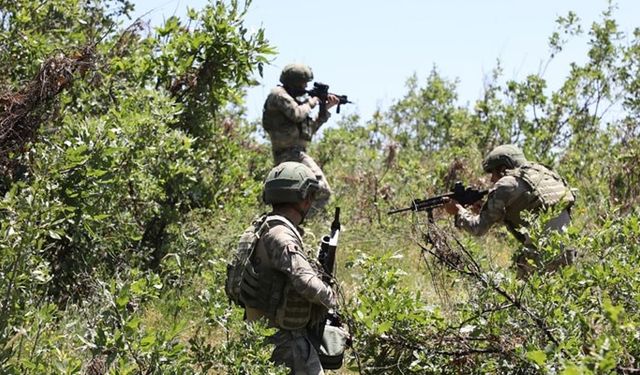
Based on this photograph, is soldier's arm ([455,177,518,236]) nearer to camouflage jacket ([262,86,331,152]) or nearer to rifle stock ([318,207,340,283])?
rifle stock ([318,207,340,283])

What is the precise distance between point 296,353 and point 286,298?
0.88ft

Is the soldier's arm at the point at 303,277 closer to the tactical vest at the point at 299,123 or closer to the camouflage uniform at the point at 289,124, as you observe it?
the camouflage uniform at the point at 289,124

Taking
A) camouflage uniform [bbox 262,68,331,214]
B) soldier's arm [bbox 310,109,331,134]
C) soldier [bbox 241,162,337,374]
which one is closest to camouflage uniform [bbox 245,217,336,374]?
soldier [bbox 241,162,337,374]

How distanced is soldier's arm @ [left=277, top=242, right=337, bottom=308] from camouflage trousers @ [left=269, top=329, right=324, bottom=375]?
27 cm

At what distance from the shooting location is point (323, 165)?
12023 millimetres

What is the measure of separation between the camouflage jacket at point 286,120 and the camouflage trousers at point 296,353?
13.2ft

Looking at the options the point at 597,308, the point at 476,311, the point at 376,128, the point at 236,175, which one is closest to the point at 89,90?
the point at 236,175

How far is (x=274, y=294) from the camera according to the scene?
446 centimetres

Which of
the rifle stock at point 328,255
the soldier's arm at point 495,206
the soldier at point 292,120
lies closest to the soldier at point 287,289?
the rifle stock at point 328,255

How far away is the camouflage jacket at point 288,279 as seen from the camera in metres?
4.31

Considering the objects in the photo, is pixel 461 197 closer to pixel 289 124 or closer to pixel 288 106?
pixel 288 106

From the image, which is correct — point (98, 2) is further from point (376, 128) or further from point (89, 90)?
point (376, 128)

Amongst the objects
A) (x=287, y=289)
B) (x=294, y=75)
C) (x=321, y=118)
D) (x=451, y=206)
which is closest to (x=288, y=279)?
(x=287, y=289)

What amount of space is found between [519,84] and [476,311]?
22.7 ft
